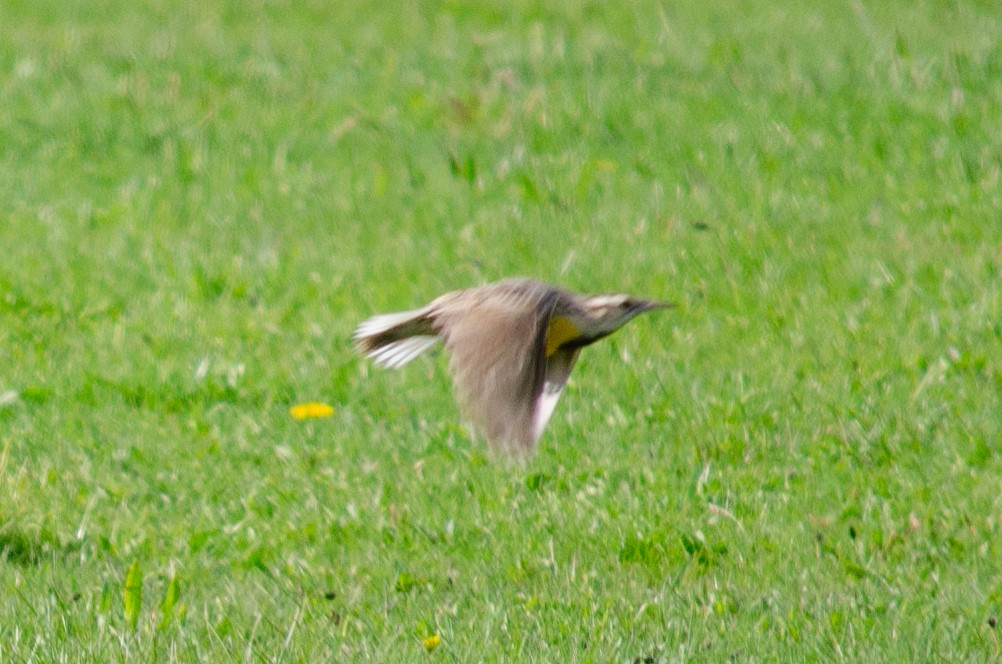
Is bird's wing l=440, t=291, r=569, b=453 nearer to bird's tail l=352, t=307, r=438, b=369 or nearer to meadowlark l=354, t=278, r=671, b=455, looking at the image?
meadowlark l=354, t=278, r=671, b=455

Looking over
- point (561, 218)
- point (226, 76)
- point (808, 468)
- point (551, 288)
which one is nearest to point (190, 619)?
point (551, 288)

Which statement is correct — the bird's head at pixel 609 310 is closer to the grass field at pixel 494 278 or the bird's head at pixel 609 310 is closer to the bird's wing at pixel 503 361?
the bird's wing at pixel 503 361

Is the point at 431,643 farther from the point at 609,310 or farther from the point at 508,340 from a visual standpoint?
the point at 609,310

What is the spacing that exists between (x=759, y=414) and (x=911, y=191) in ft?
9.35

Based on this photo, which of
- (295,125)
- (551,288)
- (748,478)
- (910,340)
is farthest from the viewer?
(295,125)

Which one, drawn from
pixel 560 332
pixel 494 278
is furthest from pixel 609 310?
pixel 494 278

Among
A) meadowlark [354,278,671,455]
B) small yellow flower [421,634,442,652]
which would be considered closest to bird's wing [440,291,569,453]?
meadowlark [354,278,671,455]

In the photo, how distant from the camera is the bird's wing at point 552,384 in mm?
4367

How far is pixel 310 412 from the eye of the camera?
6707 mm

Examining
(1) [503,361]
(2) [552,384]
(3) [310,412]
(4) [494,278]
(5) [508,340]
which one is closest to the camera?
(1) [503,361]

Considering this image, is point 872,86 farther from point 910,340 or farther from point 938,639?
point 938,639

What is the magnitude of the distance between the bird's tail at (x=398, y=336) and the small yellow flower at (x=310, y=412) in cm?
122

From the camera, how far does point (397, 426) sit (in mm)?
6598

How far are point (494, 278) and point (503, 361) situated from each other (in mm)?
3475
